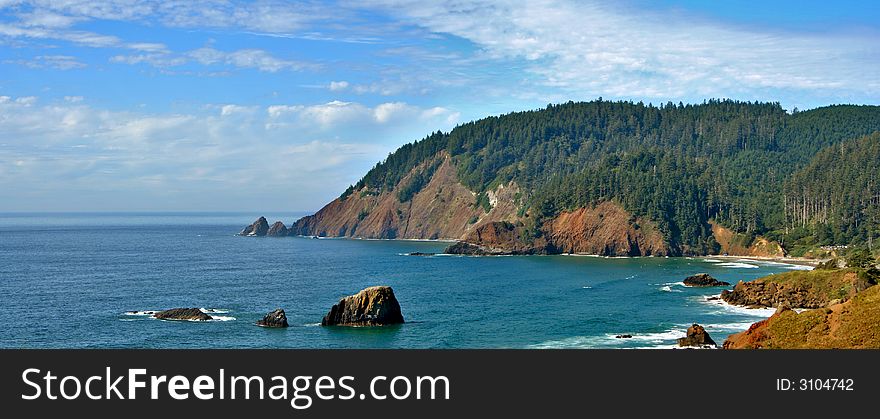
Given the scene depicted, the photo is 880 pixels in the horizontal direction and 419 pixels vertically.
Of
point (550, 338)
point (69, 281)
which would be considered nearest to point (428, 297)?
point (550, 338)

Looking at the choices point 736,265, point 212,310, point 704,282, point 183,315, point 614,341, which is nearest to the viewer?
point 614,341

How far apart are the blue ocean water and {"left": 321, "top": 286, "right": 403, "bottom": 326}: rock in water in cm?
177

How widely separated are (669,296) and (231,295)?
5729 cm

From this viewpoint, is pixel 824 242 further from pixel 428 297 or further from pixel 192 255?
pixel 192 255

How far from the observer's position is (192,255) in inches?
7416

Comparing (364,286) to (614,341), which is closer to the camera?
(614,341)

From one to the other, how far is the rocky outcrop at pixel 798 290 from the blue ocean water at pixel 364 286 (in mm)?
5275

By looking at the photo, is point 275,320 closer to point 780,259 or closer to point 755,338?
point 755,338

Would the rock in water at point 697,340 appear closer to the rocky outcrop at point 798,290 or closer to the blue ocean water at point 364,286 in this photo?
the blue ocean water at point 364,286

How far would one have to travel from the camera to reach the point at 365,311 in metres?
81.6


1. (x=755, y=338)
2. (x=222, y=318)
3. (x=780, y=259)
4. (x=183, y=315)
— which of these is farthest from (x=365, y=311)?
(x=780, y=259)

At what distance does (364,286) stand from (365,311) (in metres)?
42.2

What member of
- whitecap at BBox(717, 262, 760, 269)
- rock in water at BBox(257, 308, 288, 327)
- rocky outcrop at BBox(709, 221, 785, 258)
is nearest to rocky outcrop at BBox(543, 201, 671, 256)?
rocky outcrop at BBox(709, 221, 785, 258)

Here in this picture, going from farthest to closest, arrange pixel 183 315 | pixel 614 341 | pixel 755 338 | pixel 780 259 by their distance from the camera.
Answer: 1. pixel 780 259
2. pixel 183 315
3. pixel 614 341
4. pixel 755 338
